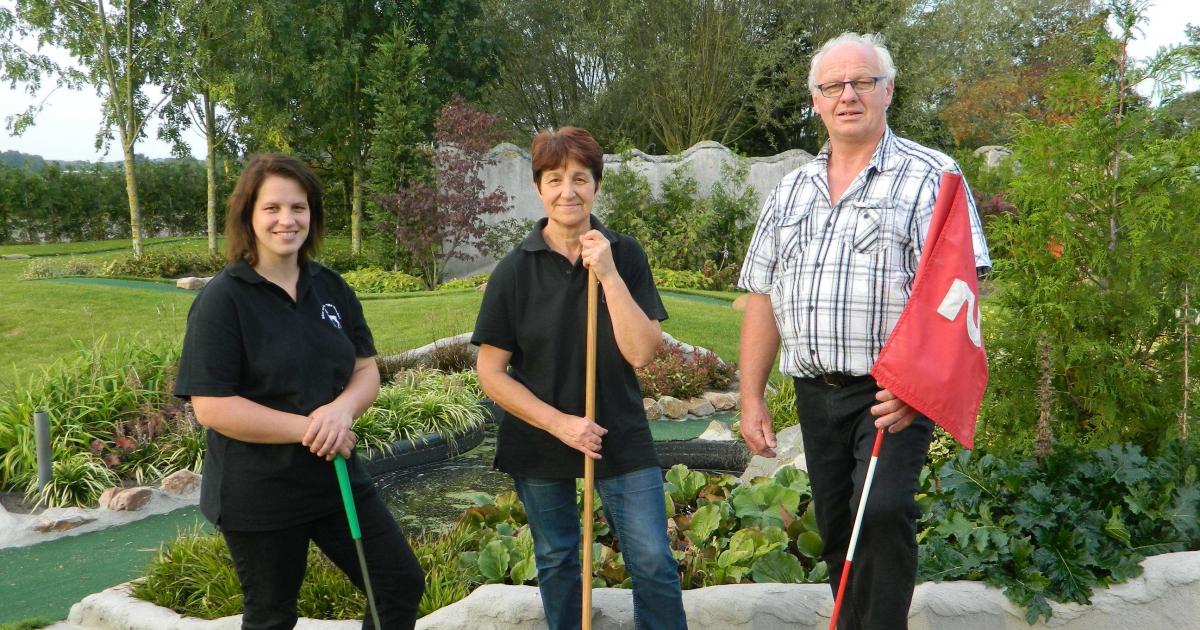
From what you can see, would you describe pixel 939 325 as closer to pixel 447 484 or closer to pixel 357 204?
pixel 447 484

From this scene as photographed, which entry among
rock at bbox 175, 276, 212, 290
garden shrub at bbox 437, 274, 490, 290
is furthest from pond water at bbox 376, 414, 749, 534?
rock at bbox 175, 276, 212, 290

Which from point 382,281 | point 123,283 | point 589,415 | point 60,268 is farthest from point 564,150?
point 60,268

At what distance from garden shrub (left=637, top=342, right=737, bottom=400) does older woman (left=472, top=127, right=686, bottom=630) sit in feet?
15.9

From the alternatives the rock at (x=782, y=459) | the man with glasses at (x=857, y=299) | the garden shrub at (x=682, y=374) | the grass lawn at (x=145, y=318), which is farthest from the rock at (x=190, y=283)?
the man with glasses at (x=857, y=299)

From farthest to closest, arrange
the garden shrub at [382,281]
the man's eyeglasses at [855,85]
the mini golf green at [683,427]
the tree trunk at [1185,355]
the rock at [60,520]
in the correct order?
1. the garden shrub at [382,281]
2. the mini golf green at [683,427]
3. the rock at [60,520]
4. the tree trunk at [1185,355]
5. the man's eyeglasses at [855,85]

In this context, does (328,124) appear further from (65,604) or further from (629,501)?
(629,501)

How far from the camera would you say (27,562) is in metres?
4.43

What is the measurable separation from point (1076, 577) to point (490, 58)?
660 inches

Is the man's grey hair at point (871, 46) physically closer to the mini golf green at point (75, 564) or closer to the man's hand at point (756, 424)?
the man's hand at point (756, 424)

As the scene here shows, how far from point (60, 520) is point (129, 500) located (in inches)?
13.3

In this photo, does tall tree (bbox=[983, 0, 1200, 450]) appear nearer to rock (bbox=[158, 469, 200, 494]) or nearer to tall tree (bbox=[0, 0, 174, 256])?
rock (bbox=[158, 469, 200, 494])

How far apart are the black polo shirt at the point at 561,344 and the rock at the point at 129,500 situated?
11.6ft

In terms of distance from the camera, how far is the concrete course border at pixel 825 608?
9.49 ft

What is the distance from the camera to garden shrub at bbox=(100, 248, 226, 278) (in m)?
14.5
